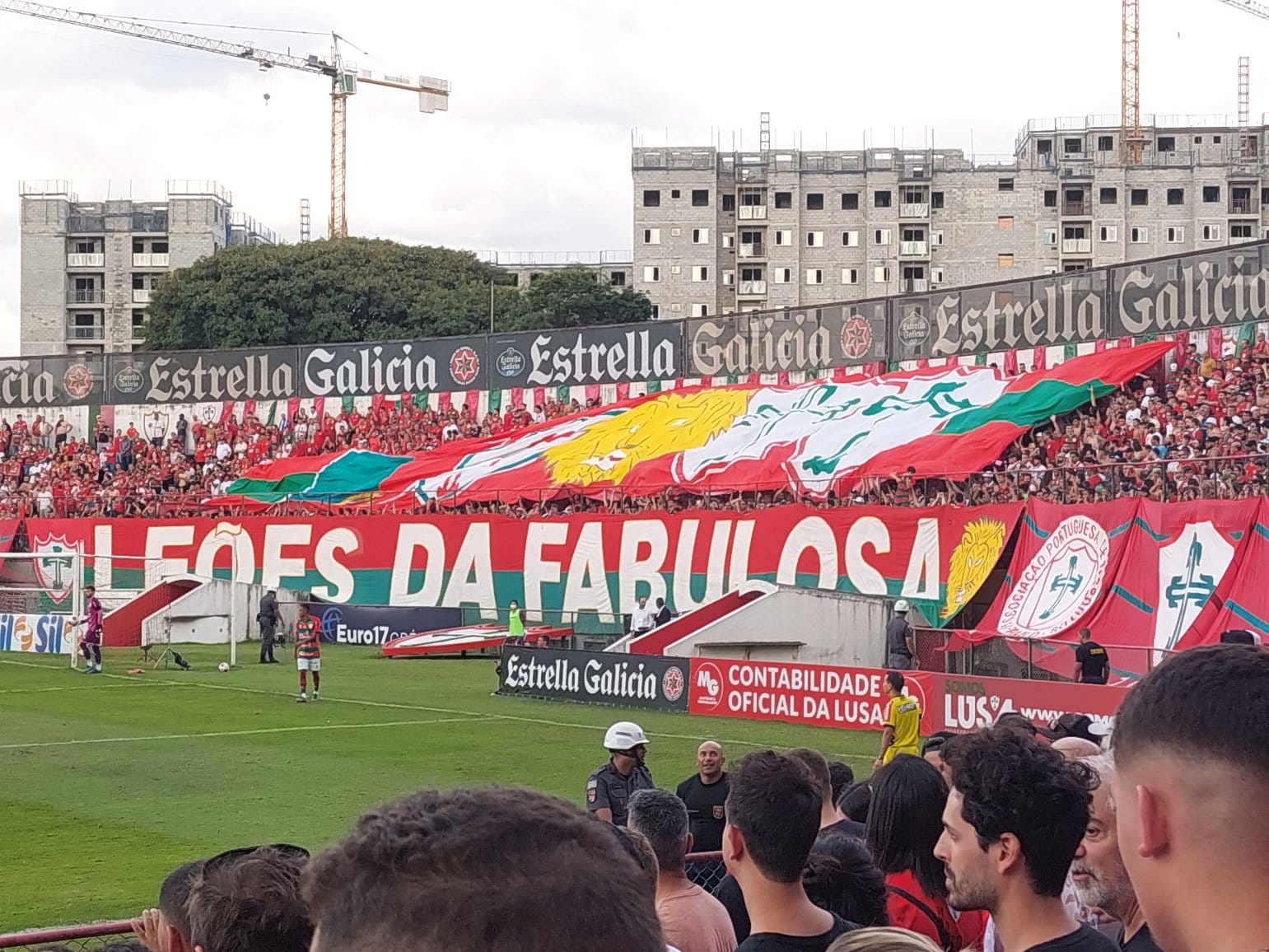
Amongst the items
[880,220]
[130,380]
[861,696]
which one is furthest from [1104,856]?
[880,220]

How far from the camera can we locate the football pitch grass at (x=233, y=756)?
15.2 m

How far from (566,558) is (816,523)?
28.5 ft

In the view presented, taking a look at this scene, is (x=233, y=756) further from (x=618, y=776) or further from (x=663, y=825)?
(x=663, y=825)

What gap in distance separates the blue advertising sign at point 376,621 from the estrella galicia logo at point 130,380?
2053cm

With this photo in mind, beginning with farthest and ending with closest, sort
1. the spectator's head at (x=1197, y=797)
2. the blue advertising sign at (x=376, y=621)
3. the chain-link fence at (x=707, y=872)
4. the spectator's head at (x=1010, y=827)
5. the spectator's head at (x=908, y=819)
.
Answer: the blue advertising sign at (x=376, y=621)
the chain-link fence at (x=707, y=872)
the spectator's head at (x=908, y=819)
the spectator's head at (x=1010, y=827)
the spectator's head at (x=1197, y=797)

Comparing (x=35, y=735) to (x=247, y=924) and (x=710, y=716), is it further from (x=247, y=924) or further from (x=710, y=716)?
(x=247, y=924)

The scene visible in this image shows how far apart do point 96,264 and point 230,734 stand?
4573 inches

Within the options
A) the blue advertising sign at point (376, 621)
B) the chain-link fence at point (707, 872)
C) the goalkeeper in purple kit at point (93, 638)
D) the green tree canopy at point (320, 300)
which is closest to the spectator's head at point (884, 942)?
the chain-link fence at point (707, 872)

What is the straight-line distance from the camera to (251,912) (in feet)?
11.3

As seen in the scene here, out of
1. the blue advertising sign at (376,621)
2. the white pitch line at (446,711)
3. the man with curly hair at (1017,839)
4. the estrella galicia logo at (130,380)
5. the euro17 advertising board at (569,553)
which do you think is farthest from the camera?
the estrella galicia logo at (130,380)

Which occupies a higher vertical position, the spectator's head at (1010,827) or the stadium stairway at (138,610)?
the spectator's head at (1010,827)

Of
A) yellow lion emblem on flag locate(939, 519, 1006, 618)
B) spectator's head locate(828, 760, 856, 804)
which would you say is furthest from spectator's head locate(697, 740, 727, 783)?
yellow lion emblem on flag locate(939, 519, 1006, 618)

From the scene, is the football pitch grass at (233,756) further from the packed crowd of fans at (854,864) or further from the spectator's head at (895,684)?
the packed crowd of fans at (854,864)

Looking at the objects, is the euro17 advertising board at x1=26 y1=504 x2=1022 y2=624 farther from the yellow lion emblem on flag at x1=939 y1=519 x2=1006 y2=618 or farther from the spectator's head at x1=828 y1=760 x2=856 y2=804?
the spectator's head at x1=828 y1=760 x2=856 y2=804
